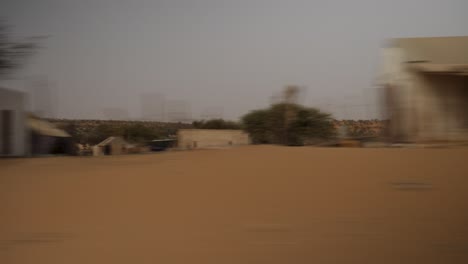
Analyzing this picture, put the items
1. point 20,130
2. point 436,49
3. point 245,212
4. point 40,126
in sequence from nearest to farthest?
1. point 245,212
2. point 436,49
3. point 20,130
4. point 40,126

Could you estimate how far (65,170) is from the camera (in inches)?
323

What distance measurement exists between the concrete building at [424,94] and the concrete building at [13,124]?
1152 cm

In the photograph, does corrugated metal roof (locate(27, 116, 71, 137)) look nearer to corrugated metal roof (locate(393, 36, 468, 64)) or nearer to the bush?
the bush

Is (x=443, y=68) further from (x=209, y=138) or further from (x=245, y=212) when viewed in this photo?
(x=209, y=138)

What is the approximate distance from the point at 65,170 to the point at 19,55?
5219 millimetres

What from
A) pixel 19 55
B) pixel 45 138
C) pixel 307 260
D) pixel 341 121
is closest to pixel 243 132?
pixel 341 121

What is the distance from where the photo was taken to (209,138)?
19703mm

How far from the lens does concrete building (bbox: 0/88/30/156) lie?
1448 centimetres

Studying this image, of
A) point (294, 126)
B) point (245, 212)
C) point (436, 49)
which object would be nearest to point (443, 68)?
point (436, 49)

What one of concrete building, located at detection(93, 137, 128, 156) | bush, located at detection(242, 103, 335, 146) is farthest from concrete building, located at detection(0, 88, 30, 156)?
bush, located at detection(242, 103, 335, 146)

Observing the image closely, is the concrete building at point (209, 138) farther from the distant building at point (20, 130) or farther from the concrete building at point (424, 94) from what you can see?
the concrete building at point (424, 94)

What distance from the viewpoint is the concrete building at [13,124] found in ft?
47.5

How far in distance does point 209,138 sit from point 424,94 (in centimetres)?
945

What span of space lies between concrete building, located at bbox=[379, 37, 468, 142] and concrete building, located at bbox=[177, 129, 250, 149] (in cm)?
608
